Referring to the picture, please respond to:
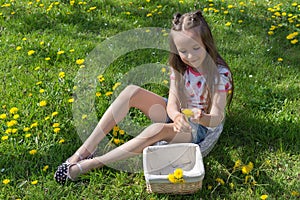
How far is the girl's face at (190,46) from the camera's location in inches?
88.5

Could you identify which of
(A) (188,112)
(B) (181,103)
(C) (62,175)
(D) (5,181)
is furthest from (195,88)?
(D) (5,181)

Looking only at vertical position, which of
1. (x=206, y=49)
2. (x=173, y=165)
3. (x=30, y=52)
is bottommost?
(x=173, y=165)

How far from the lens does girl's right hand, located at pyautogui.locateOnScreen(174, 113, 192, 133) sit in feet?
7.44

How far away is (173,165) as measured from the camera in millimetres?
2396

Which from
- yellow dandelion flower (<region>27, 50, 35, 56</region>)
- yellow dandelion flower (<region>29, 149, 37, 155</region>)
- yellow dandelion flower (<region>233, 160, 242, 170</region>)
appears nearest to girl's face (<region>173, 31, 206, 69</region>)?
yellow dandelion flower (<region>233, 160, 242, 170</region>)

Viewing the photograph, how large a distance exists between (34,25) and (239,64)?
1.74 metres

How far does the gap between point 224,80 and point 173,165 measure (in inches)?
20.0

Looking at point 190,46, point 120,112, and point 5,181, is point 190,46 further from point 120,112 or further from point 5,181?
point 5,181

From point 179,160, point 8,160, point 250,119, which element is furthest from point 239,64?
point 8,160

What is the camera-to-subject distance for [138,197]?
225 centimetres

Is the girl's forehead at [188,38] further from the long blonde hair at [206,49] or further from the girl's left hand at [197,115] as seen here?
the girl's left hand at [197,115]

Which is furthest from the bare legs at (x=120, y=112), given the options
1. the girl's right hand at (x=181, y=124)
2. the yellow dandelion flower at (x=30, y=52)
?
the yellow dandelion flower at (x=30, y=52)

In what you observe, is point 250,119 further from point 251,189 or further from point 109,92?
point 109,92

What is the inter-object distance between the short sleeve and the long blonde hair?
0.08ft
